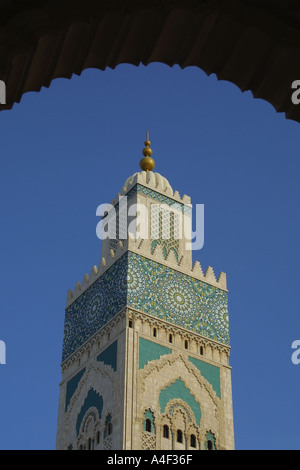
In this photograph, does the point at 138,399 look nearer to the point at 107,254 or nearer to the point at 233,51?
the point at 107,254

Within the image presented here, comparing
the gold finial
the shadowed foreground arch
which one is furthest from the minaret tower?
the shadowed foreground arch

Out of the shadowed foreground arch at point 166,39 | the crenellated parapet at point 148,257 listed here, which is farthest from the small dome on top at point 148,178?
the shadowed foreground arch at point 166,39

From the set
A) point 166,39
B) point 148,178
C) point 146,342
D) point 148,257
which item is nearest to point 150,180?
point 148,178

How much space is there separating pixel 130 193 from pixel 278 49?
48.2ft

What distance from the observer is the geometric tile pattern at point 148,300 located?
49.0 ft

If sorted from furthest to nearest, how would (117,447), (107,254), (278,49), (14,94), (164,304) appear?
1. (107,254)
2. (164,304)
3. (117,447)
4. (278,49)
5. (14,94)

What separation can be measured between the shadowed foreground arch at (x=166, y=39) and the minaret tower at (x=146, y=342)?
11.8 metres

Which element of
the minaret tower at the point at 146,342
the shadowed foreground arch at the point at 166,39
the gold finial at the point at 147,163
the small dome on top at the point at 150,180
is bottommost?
the shadowed foreground arch at the point at 166,39

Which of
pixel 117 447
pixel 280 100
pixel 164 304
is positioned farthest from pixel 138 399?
pixel 280 100

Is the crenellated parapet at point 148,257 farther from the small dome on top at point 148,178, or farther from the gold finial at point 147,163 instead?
the gold finial at point 147,163

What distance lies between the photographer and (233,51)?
2.02 m

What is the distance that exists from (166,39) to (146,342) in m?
12.7

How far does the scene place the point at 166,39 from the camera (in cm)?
201

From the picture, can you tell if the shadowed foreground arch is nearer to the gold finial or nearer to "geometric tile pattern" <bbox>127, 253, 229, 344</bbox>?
"geometric tile pattern" <bbox>127, 253, 229, 344</bbox>
